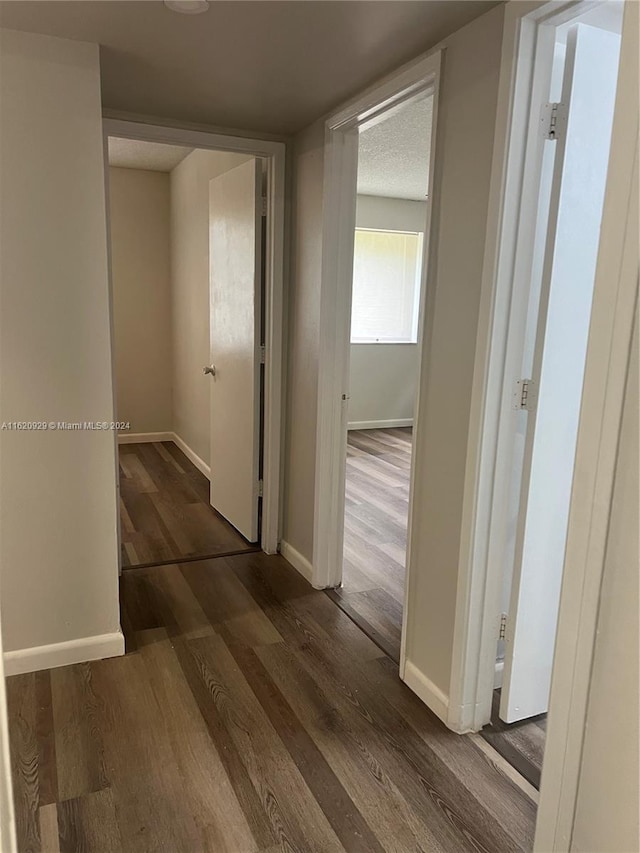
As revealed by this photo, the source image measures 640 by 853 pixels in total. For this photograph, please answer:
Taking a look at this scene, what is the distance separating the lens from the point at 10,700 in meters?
2.20

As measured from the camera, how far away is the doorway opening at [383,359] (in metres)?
3.43

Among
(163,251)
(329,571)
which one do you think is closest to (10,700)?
(329,571)

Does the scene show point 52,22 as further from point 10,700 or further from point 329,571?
point 329,571

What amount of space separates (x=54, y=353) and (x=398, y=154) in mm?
3271

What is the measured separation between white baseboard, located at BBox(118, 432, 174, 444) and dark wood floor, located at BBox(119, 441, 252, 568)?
318 mm

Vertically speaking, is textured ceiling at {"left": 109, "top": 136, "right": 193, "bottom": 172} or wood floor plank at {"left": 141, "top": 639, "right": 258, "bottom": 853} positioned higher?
textured ceiling at {"left": 109, "top": 136, "right": 193, "bottom": 172}

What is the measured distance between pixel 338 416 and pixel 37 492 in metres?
1.35

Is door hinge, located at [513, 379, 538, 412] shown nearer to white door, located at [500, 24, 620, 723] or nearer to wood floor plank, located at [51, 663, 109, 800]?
white door, located at [500, 24, 620, 723]

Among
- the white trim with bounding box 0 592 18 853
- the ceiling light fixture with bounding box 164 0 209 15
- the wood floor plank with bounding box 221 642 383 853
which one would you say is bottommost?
the wood floor plank with bounding box 221 642 383 853

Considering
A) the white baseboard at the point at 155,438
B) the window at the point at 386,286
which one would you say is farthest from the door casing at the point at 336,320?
the window at the point at 386,286

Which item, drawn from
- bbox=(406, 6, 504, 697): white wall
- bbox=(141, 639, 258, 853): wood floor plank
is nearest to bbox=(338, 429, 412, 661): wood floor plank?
bbox=(406, 6, 504, 697): white wall

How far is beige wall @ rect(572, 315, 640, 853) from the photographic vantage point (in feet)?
3.66

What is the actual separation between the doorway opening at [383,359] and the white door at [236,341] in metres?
0.62

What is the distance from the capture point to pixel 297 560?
336 centimetres
